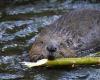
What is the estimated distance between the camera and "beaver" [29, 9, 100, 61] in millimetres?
6965

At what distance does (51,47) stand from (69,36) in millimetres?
1505

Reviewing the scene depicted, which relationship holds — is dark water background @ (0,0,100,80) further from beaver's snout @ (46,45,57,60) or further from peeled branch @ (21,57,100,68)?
beaver's snout @ (46,45,57,60)

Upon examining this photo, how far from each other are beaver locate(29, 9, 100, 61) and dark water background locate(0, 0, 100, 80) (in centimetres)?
30

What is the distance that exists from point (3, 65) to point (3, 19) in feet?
10.3

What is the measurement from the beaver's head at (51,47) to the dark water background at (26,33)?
26cm

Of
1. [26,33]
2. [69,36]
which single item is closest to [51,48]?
[69,36]

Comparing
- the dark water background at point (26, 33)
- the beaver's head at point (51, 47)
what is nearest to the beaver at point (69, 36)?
the beaver's head at point (51, 47)

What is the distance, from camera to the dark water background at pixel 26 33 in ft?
22.3

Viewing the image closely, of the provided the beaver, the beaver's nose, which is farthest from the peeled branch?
the beaver's nose

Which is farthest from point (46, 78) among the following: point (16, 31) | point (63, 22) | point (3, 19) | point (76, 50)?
point (3, 19)

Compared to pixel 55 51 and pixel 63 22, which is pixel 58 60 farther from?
pixel 63 22

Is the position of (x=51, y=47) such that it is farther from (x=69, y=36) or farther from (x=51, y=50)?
(x=69, y=36)

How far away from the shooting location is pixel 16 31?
9367mm

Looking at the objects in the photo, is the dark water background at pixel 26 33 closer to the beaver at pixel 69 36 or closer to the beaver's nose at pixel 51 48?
the beaver at pixel 69 36
